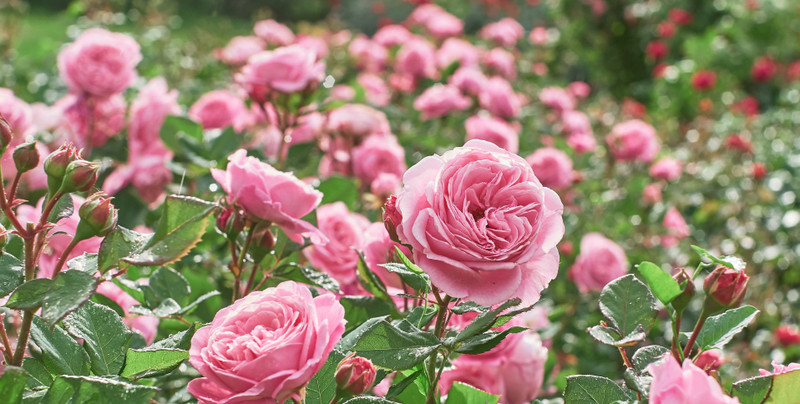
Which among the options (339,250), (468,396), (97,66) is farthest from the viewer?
(97,66)

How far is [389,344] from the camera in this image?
0.56 m

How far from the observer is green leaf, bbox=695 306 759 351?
556 millimetres

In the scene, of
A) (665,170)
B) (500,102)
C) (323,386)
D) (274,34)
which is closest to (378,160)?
(500,102)

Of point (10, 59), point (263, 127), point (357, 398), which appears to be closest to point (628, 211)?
point (263, 127)

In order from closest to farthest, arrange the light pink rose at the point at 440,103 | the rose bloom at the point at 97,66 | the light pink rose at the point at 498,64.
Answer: the rose bloom at the point at 97,66 → the light pink rose at the point at 440,103 → the light pink rose at the point at 498,64

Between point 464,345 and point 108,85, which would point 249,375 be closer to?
point 464,345

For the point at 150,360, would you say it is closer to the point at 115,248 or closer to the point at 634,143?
the point at 115,248

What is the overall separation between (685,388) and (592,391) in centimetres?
15

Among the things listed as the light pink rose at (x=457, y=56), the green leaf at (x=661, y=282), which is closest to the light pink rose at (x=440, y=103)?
the light pink rose at (x=457, y=56)

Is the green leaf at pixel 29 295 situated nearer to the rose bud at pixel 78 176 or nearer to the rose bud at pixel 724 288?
the rose bud at pixel 78 176

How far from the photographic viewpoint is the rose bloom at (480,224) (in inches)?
21.3

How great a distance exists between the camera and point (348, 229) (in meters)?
0.85

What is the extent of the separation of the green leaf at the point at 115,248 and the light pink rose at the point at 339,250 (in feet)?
0.97

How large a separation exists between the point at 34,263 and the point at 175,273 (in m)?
0.21
